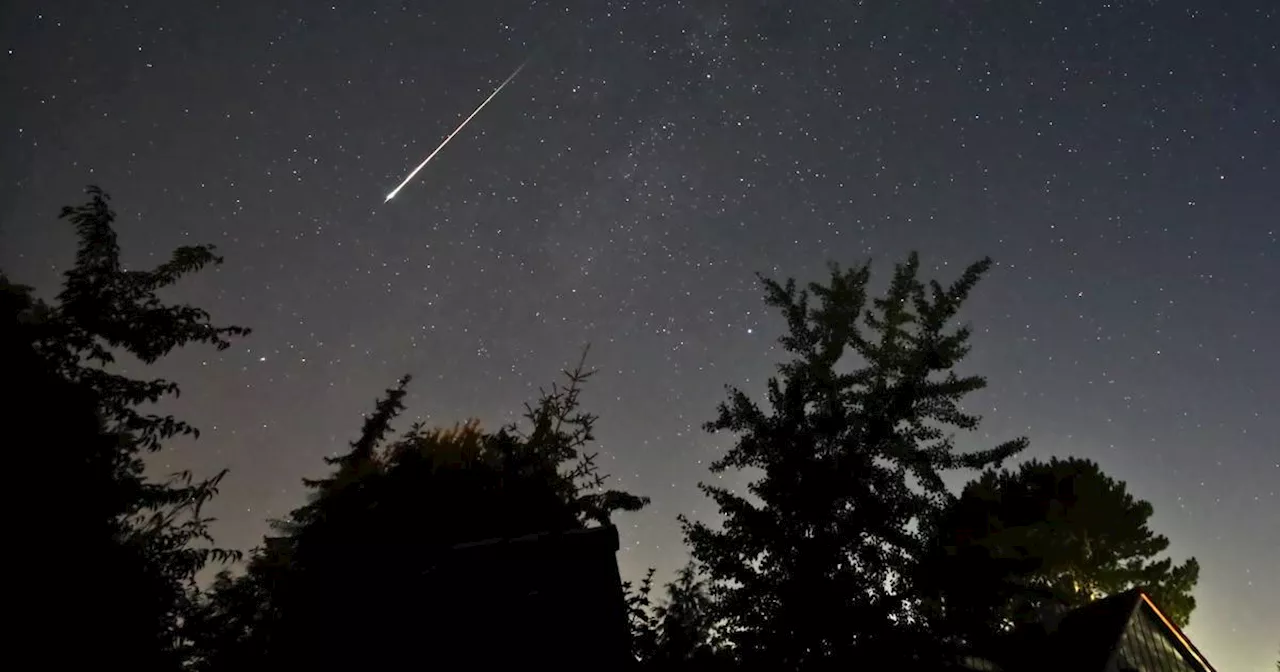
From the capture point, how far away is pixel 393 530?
71.7 ft

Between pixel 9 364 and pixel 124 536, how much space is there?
4049mm

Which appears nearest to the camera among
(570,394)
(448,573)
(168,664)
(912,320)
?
(448,573)

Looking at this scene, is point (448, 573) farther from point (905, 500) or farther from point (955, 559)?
point (955, 559)

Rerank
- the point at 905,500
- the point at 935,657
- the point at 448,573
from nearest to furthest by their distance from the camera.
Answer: the point at 448,573 → the point at 935,657 → the point at 905,500

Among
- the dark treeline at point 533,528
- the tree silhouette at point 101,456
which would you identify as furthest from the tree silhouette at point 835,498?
the tree silhouette at point 101,456

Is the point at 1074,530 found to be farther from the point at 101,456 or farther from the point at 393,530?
the point at 101,456

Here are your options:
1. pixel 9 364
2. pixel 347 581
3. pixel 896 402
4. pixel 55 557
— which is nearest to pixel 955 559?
pixel 896 402

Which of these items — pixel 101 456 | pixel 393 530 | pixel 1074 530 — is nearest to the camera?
pixel 101 456

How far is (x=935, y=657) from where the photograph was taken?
57.7 ft

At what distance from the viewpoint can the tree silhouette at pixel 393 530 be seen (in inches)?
440

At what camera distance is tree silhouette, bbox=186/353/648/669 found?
36.7 feet

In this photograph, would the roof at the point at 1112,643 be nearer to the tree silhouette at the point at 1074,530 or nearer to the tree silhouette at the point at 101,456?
the tree silhouette at the point at 1074,530

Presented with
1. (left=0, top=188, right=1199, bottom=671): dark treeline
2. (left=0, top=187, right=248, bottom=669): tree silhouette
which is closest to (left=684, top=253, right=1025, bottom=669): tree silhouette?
(left=0, top=188, right=1199, bottom=671): dark treeline

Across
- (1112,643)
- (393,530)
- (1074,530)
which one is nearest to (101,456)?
(393,530)
